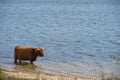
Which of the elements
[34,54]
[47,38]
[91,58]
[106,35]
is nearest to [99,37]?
[106,35]

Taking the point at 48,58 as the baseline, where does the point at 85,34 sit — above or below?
above

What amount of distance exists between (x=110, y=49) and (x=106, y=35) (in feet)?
25.5

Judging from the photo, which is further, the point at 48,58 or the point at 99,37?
the point at 99,37

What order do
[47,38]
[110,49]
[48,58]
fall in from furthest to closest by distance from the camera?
1. [47,38]
2. [110,49]
3. [48,58]

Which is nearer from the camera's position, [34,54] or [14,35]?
[34,54]

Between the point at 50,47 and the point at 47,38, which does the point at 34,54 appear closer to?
the point at 50,47

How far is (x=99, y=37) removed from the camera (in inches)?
1192

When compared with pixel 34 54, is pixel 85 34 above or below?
above

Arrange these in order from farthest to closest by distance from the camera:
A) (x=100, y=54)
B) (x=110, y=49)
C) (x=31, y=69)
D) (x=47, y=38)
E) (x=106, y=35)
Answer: (x=106, y=35) → (x=47, y=38) → (x=110, y=49) → (x=100, y=54) → (x=31, y=69)

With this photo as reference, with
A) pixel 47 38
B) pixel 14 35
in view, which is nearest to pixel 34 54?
pixel 47 38

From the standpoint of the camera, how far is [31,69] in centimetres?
1812

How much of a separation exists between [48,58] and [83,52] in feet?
9.69

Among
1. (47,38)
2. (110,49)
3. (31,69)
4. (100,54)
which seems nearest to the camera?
(31,69)

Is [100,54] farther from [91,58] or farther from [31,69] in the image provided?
[31,69]
